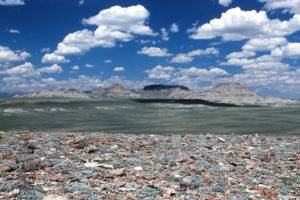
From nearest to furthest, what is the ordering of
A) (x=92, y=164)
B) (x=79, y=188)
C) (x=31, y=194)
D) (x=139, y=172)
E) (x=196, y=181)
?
1. (x=31, y=194)
2. (x=79, y=188)
3. (x=196, y=181)
4. (x=139, y=172)
5. (x=92, y=164)

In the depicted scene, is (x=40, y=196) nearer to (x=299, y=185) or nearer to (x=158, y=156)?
(x=158, y=156)

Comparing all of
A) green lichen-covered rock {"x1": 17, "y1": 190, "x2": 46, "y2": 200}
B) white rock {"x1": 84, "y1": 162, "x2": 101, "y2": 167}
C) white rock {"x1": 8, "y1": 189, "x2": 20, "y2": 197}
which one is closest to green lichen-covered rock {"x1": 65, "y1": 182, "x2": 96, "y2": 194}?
green lichen-covered rock {"x1": 17, "y1": 190, "x2": 46, "y2": 200}

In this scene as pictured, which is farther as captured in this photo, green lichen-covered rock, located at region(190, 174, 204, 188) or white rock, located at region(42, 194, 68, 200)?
green lichen-covered rock, located at region(190, 174, 204, 188)

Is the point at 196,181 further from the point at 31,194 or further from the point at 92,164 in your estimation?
the point at 31,194

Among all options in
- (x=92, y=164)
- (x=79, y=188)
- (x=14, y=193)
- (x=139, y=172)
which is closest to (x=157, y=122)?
(x=92, y=164)

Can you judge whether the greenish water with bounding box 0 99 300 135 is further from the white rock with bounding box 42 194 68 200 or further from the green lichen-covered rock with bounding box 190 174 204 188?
the white rock with bounding box 42 194 68 200

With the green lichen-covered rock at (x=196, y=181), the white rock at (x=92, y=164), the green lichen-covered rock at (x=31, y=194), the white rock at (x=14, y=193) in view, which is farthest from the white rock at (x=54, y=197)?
the green lichen-covered rock at (x=196, y=181)

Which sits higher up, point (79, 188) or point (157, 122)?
point (79, 188)

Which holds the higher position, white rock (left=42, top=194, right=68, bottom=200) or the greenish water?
white rock (left=42, top=194, right=68, bottom=200)

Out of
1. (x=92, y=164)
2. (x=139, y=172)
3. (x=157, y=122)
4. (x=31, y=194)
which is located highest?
(x=92, y=164)

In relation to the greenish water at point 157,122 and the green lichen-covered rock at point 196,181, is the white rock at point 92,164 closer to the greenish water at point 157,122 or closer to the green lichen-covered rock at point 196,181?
the green lichen-covered rock at point 196,181
